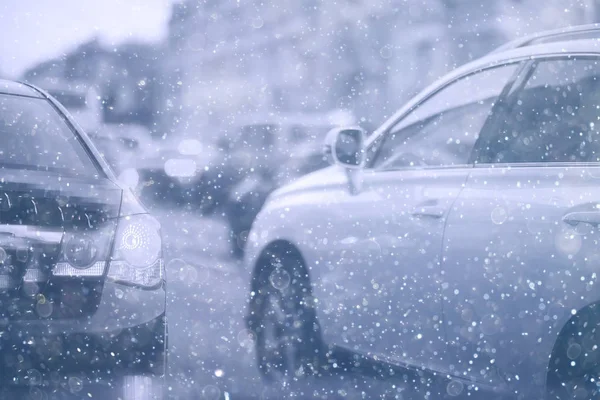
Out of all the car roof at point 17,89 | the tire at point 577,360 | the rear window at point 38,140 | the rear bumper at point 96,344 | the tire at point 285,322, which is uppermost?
the car roof at point 17,89

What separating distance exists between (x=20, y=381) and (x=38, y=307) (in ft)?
0.81

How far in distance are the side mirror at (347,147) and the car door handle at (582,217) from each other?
5.00ft

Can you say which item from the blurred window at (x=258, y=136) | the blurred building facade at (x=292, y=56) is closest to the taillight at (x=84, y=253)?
the blurred window at (x=258, y=136)

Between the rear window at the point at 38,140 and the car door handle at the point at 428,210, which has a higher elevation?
the rear window at the point at 38,140

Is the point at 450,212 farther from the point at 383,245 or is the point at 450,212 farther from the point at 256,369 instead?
the point at 256,369

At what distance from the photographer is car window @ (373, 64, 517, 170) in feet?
14.9

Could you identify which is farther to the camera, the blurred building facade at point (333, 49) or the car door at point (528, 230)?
the blurred building facade at point (333, 49)

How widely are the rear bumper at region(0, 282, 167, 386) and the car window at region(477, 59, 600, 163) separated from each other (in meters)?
1.56

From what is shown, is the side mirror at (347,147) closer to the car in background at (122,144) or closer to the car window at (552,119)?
the car window at (552,119)

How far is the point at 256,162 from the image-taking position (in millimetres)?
13180

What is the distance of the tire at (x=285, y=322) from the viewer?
562 cm

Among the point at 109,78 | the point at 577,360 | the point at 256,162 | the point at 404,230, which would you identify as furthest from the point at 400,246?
the point at 109,78

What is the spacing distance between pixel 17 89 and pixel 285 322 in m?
2.05

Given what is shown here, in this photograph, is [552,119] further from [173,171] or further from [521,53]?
[173,171]
